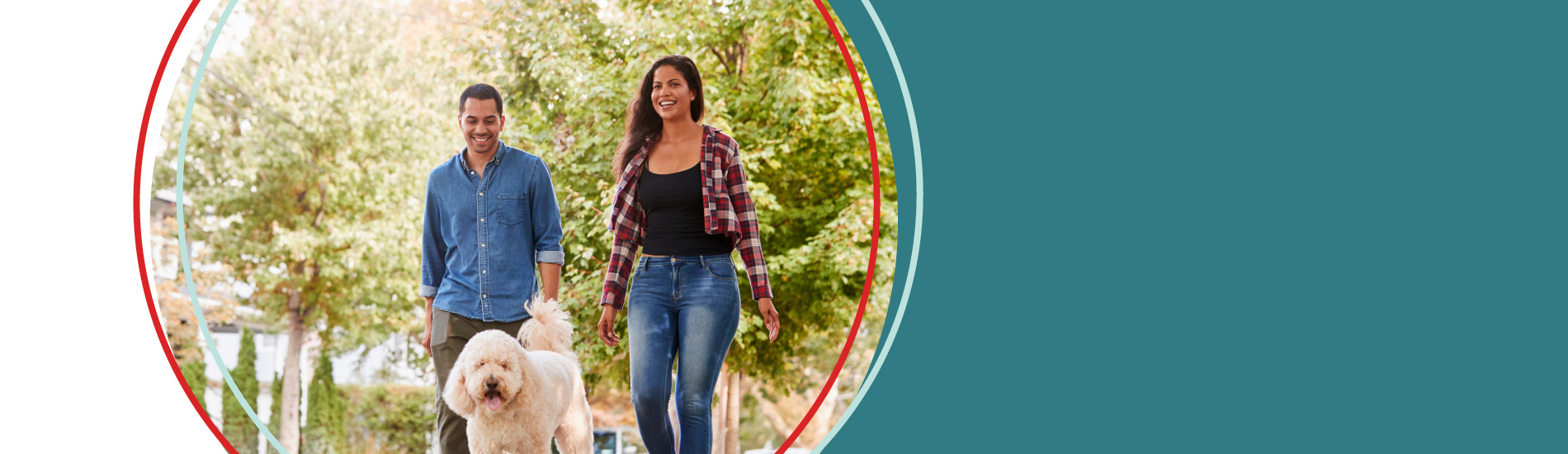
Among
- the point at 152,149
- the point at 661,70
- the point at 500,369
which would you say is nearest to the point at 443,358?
the point at 500,369

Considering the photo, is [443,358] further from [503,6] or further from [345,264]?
[345,264]

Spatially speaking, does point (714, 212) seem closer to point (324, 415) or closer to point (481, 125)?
point (481, 125)

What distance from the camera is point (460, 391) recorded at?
323cm

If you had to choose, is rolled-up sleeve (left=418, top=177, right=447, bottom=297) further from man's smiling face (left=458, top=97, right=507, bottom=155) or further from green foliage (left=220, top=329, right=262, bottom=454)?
green foliage (left=220, top=329, right=262, bottom=454)

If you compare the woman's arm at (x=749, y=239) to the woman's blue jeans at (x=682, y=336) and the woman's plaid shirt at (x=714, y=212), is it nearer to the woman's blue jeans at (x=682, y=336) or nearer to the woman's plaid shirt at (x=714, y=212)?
the woman's plaid shirt at (x=714, y=212)

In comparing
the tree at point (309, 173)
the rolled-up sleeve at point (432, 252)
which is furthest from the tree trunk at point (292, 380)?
the rolled-up sleeve at point (432, 252)

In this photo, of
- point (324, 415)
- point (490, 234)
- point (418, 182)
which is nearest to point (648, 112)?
point (490, 234)

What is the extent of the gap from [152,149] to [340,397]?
5.07 ft

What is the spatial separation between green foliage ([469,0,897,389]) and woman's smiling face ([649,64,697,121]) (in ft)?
0.93

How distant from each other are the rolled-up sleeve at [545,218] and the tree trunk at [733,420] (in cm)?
93

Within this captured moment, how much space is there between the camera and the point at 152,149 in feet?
13.0

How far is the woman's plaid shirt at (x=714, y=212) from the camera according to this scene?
10.8 ft

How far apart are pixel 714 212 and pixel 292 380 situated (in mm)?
2906

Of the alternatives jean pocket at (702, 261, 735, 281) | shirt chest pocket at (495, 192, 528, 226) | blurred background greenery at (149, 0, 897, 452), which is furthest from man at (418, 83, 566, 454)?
jean pocket at (702, 261, 735, 281)
